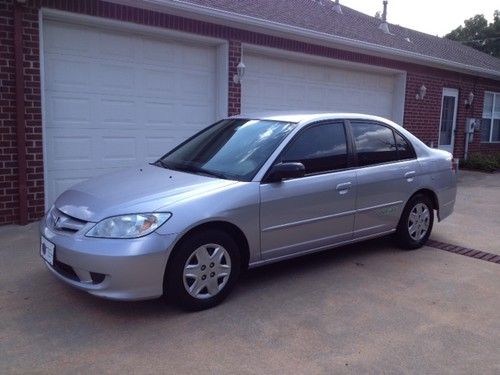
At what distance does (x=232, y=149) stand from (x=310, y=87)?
232 inches

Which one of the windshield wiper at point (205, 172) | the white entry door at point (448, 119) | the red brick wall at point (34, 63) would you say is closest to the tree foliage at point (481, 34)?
the white entry door at point (448, 119)

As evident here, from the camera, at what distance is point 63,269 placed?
12.3 ft

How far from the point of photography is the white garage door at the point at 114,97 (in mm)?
6742

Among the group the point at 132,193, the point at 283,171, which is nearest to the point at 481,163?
the point at 283,171

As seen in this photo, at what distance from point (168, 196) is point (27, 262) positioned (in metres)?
2.09

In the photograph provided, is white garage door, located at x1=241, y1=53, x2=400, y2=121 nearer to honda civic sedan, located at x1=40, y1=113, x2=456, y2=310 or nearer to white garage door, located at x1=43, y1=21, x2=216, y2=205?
white garage door, located at x1=43, y1=21, x2=216, y2=205

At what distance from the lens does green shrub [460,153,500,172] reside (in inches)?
554

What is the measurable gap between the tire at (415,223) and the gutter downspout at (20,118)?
4.68 meters

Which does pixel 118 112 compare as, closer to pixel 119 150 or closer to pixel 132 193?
pixel 119 150

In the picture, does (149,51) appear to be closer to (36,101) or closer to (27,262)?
(36,101)

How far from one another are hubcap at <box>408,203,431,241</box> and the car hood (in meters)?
2.59

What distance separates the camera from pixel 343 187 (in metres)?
4.73

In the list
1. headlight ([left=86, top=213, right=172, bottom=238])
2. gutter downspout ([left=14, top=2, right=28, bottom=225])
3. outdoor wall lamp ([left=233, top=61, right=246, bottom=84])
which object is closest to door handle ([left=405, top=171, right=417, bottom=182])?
headlight ([left=86, top=213, right=172, bottom=238])

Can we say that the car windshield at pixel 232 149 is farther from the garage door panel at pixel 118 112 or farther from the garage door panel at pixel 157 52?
the garage door panel at pixel 157 52
